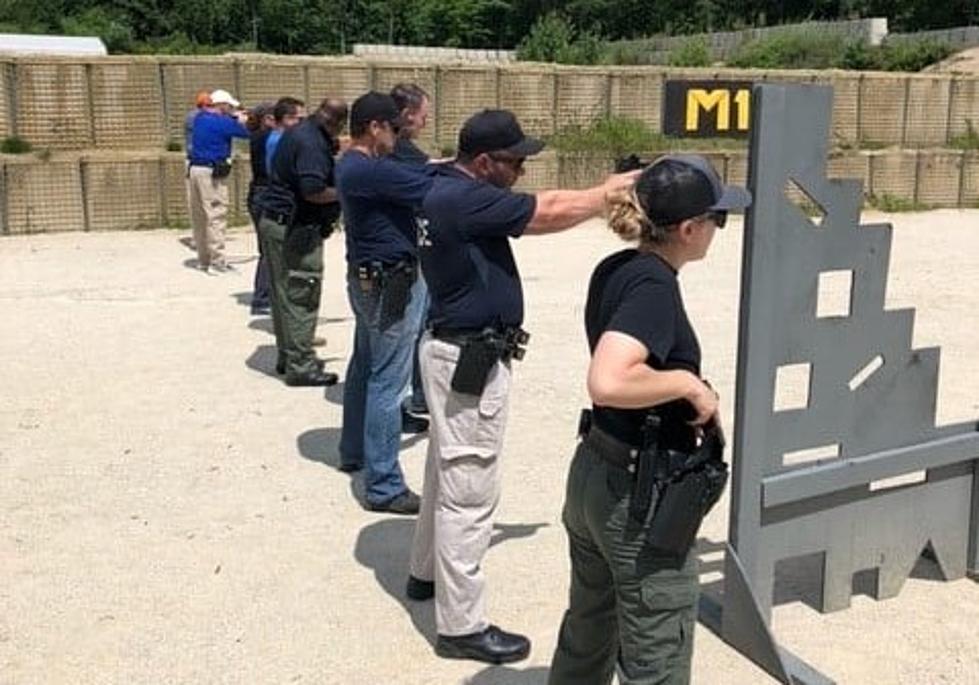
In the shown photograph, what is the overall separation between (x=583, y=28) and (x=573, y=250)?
59.4m

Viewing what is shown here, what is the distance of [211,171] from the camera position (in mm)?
10000

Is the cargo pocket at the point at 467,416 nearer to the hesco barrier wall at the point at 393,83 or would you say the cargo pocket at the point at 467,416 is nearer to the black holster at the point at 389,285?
the black holster at the point at 389,285

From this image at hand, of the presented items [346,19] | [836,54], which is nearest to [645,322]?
[836,54]

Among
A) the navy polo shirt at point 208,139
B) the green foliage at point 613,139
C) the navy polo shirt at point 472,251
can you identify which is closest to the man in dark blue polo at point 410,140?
the navy polo shirt at point 472,251

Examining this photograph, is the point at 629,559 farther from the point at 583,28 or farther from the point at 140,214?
the point at 583,28

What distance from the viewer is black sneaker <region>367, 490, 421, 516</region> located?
15.3 ft

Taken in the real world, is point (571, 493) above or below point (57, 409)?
above

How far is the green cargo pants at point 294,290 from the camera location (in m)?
6.27

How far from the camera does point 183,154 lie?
526 inches

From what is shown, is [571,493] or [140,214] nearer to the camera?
[571,493]

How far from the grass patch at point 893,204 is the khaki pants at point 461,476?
13.3m

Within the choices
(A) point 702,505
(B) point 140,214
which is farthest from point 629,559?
(B) point 140,214

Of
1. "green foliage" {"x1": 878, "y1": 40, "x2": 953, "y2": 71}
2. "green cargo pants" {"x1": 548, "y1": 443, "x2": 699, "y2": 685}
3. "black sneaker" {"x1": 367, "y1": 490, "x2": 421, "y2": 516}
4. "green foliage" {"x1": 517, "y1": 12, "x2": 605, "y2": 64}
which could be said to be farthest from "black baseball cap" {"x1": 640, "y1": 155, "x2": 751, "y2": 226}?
"green foliage" {"x1": 878, "y1": 40, "x2": 953, "y2": 71}

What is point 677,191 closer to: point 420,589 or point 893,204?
point 420,589
